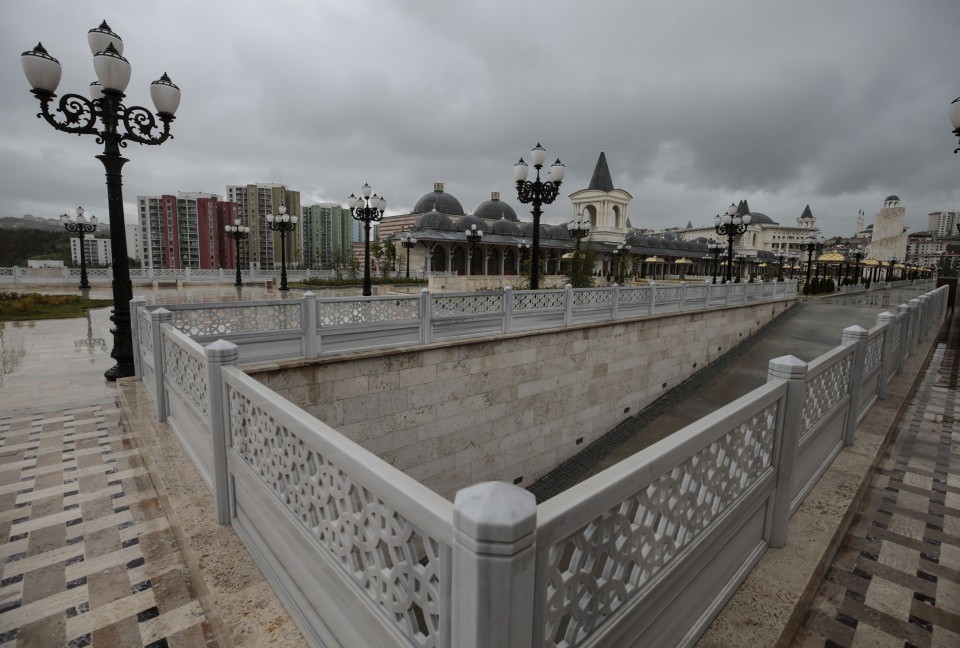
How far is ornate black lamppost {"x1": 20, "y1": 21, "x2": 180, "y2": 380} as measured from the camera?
559cm

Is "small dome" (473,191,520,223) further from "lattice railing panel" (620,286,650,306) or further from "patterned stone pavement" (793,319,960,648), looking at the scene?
"patterned stone pavement" (793,319,960,648)

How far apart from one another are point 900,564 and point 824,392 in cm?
121

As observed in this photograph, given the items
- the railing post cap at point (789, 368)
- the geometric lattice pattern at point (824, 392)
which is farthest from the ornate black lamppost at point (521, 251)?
the railing post cap at point (789, 368)

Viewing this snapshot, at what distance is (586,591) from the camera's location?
4.86 feet

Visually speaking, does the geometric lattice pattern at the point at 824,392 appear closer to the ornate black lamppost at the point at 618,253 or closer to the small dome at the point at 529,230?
the ornate black lamppost at the point at 618,253

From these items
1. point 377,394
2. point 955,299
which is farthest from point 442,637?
point 955,299

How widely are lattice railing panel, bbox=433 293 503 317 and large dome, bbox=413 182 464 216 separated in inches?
1343

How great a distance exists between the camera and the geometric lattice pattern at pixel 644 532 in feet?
4.41

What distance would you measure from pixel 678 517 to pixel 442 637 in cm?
112

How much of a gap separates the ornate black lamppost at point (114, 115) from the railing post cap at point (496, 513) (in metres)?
6.25

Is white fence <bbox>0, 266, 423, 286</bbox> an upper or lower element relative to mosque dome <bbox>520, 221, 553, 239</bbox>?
lower

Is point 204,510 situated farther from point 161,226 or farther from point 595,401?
point 161,226

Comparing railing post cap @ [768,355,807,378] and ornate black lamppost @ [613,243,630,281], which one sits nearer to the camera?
railing post cap @ [768,355,807,378]

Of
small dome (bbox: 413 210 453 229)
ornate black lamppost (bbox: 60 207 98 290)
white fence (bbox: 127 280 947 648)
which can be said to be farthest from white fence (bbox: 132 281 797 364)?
small dome (bbox: 413 210 453 229)
